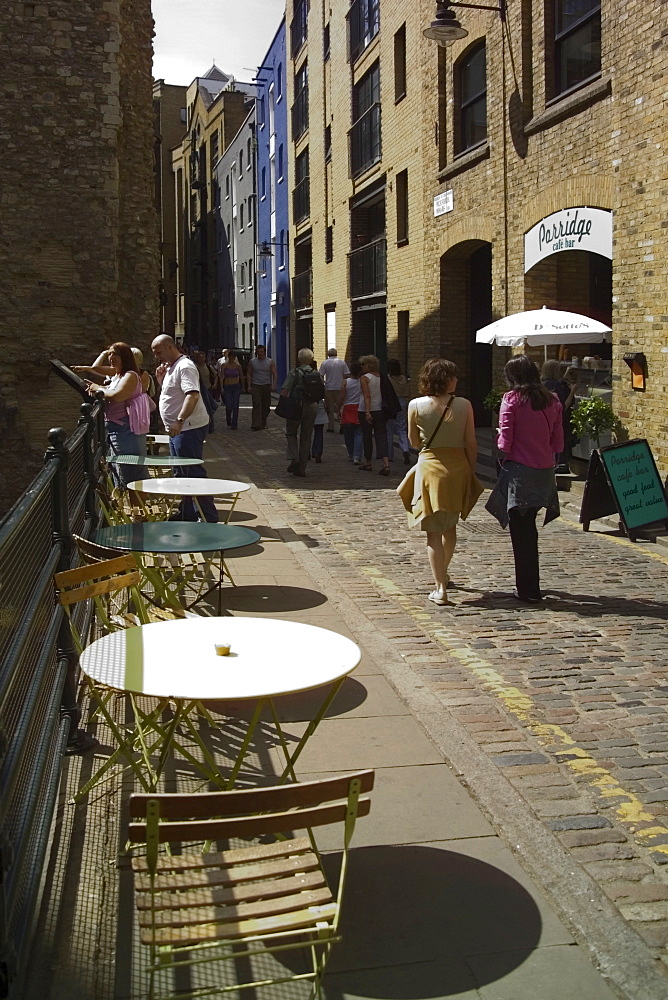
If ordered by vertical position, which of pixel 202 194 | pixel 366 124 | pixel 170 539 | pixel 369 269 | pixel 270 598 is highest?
pixel 202 194

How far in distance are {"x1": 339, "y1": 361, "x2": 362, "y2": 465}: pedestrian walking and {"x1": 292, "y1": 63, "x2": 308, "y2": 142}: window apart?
805 inches

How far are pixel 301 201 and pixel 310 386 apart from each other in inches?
885

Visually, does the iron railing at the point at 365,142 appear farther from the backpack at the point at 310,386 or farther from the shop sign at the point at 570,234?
the backpack at the point at 310,386

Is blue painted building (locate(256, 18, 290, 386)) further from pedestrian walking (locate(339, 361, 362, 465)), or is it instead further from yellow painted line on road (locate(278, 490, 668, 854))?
yellow painted line on road (locate(278, 490, 668, 854))

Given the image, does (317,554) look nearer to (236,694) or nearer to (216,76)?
(236,694)

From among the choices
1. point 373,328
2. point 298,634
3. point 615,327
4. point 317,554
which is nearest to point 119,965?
point 298,634

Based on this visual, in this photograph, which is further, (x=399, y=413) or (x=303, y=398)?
(x=399, y=413)

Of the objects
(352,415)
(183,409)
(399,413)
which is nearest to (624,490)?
(183,409)

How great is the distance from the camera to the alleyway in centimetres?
303

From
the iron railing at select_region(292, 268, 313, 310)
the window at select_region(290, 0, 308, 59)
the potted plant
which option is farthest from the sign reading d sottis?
the window at select_region(290, 0, 308, 59)

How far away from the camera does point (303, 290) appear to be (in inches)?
1396

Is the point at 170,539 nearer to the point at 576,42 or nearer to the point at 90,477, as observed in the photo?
the point at 90,477

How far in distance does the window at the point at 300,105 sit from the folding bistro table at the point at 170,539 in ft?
99.7

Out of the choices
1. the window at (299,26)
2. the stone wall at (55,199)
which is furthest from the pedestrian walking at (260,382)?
the window at (299,26)
